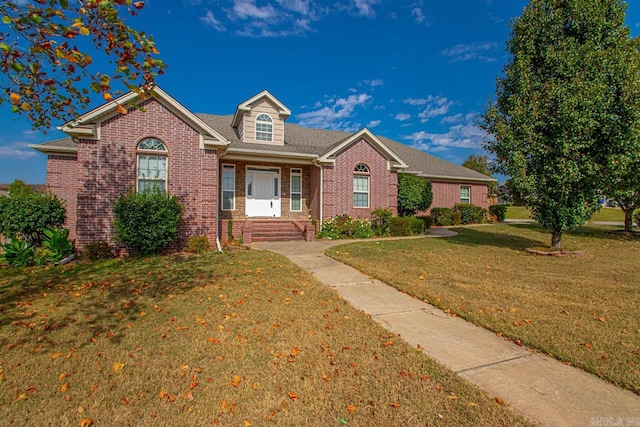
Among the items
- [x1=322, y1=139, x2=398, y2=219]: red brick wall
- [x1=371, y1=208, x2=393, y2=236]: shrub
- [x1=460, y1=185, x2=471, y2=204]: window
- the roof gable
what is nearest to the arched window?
[x1=322, y1=139, x2=398, y2=219]: red brick wall

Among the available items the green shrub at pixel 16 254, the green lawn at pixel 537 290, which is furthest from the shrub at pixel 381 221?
the green shrub at pixel 16 254

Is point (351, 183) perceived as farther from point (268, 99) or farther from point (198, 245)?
point (198, 245)

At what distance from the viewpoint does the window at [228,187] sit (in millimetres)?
14430

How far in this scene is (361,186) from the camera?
49.9ft

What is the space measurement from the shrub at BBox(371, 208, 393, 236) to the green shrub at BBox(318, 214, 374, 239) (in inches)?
20.4

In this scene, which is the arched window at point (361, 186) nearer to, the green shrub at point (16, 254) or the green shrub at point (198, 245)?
the green shrub at point (198, 245)

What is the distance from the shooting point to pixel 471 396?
2.88m

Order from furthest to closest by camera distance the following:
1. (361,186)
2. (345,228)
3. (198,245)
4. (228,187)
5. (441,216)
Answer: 1. (441,216)
2. (361,186)
3. (228,187)
4. (345,228)
5. (198,245)

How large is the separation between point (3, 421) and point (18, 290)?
520cm

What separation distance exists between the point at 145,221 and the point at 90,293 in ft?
12.9

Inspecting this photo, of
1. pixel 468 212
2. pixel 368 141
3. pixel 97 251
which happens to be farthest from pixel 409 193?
pixel 97 251

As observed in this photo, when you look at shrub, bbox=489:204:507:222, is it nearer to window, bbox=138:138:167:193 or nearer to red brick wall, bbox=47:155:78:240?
window, bbox=138:138:167:193

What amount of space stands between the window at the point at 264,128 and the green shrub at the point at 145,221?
6786 mm

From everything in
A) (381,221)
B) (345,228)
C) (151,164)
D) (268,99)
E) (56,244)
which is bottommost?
(56,244)
